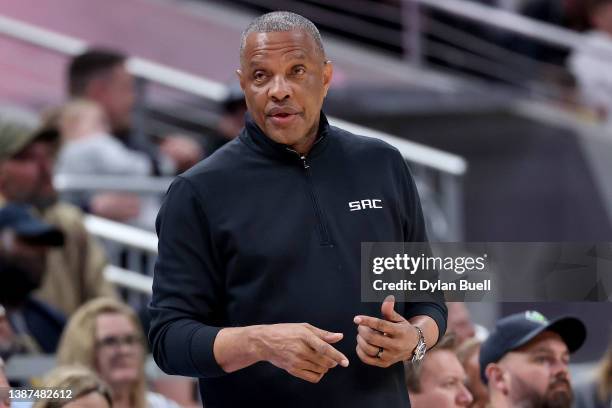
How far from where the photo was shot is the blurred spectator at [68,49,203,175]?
6844 millimetres

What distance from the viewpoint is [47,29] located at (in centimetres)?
877

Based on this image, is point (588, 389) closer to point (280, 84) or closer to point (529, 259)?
point (529, 259)

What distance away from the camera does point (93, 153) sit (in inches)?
264

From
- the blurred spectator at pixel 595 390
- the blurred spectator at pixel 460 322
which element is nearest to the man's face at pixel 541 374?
the blurred spectator at pixel 460 322

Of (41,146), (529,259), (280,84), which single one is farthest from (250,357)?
(41,146)

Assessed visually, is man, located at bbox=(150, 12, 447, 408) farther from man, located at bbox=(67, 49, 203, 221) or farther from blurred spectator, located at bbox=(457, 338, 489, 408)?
man, located at bbox=(67, 49, 203, 221)

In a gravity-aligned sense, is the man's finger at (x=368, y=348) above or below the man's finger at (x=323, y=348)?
above

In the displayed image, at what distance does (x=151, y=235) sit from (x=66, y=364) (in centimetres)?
164

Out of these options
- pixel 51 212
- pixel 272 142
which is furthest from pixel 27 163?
pixel 272 142

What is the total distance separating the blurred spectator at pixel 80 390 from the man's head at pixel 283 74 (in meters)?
→ 1.23

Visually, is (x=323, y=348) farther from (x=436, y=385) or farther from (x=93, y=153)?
(x=93, y=153)

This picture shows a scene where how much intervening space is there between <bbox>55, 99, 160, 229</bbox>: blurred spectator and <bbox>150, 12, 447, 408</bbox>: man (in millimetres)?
3836

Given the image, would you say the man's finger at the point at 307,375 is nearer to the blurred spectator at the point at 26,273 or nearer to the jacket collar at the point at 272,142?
the jacket collar at the point at 272,142

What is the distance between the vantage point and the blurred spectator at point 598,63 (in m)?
8.09
